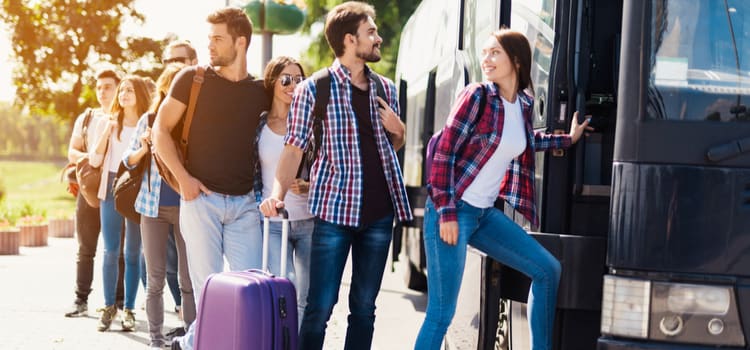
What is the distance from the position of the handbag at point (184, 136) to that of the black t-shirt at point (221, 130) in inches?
0.7

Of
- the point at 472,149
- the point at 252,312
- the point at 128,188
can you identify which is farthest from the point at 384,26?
the point at 252,312

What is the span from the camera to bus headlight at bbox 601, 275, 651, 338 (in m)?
4.23

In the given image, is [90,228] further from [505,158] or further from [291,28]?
[291,28]

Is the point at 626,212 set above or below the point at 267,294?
above

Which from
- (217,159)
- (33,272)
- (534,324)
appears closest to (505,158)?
(534,324)

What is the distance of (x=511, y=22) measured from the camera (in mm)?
5562

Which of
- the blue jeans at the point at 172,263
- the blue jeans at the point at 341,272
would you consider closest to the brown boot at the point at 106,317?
the blue jeans at the point at 172,263

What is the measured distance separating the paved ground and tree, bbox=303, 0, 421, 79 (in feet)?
51.0

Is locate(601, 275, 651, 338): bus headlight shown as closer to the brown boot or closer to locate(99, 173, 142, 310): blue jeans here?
locate(99, 173, 142, 310): blue jeans

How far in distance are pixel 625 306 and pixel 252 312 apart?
1.56 metres

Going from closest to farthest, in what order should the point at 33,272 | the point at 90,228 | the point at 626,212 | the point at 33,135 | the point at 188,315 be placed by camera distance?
the point at 626,212 < the point at 188,315 < the point at 90,228 < the point at 33,272 < the point at 33,135

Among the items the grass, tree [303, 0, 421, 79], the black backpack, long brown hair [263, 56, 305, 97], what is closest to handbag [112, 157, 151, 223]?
long brown hair [263, 56, 305, 97]

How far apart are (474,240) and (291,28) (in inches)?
392

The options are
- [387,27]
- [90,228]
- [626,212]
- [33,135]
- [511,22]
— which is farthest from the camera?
[33,135]
